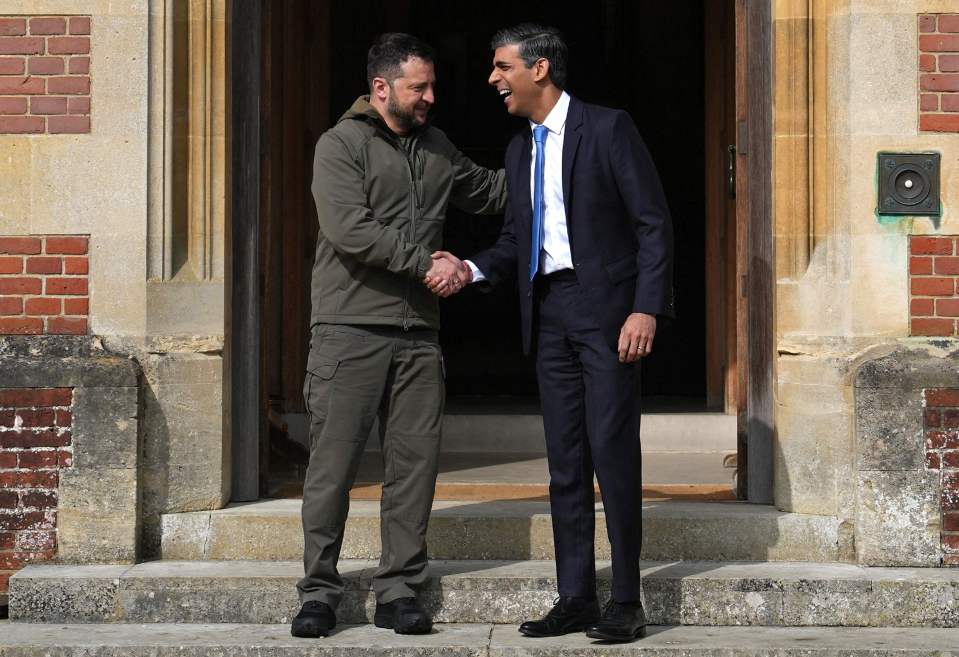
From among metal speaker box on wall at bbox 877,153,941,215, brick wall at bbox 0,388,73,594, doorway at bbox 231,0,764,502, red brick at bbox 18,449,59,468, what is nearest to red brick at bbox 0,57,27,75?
brick wall at bbox 0,388,73,594

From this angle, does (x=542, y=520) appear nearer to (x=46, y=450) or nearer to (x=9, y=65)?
(x=46, y=450)

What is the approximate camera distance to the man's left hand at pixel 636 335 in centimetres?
494

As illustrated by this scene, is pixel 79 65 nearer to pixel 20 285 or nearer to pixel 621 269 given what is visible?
pixel 20 285

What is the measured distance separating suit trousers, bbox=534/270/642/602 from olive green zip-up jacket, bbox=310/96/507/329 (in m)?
0.45

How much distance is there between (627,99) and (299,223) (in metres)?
3.01

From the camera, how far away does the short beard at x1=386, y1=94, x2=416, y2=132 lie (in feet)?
17.2

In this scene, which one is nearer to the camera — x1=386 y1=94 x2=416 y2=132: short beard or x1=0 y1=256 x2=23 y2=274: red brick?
x1=386 y1=94 x2=416 y2=132: short beard

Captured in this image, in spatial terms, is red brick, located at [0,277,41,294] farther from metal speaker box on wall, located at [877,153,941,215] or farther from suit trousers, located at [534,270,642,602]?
metal speaker box on wall, located at [877,153,941,215]

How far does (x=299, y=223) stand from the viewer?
8539 millimetres

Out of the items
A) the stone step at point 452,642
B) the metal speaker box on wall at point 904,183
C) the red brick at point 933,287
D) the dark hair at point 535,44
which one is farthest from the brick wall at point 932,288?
the dark hair at point 535,44

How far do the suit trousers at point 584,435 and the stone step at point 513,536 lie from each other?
0.57 m

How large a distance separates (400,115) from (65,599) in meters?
2.07

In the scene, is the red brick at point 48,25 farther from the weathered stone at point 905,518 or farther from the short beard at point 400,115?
the weathered stone at point 905,518

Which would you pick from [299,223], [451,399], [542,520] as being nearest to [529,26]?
[542,520]
